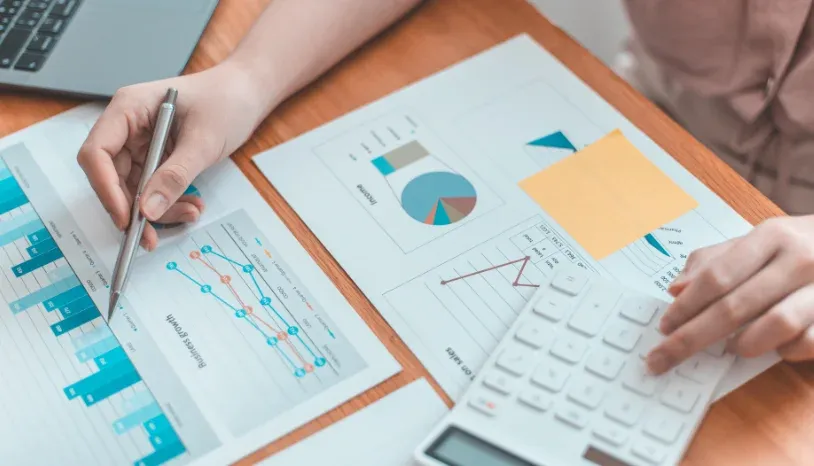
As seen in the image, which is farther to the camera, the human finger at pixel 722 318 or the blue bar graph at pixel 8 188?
the blue bar graph at pixel 8 188

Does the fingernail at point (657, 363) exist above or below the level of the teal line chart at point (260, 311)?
below

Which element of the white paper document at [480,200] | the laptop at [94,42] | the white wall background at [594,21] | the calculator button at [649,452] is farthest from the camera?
the white wall background at [594,21]

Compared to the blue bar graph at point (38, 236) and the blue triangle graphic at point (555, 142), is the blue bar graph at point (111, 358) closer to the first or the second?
the blue bar graph at point (38, 236)

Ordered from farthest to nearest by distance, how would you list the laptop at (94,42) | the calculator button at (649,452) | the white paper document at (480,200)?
1. the laptop at (94,42)
2. the white paper document at (480,200)
3. the calculator button at (649,452)

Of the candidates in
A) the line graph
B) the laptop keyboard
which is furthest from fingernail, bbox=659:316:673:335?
the laptop keyboard

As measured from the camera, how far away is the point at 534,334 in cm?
61

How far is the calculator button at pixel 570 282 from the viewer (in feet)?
2.06

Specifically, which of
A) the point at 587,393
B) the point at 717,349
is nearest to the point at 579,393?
the point at 587,393

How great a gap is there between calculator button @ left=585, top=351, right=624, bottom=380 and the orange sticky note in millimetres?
100

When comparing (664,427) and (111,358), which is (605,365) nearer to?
(664,427)

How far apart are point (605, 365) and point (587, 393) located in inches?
1.0

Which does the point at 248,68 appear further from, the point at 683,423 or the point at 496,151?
the point at 683,423

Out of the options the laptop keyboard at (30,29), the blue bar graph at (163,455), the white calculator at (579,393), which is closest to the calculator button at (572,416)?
the white calculator at (579,393)

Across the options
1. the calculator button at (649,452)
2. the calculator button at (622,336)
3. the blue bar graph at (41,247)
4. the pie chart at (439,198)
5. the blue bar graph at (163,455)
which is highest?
the blue bar graph at (41,247)
